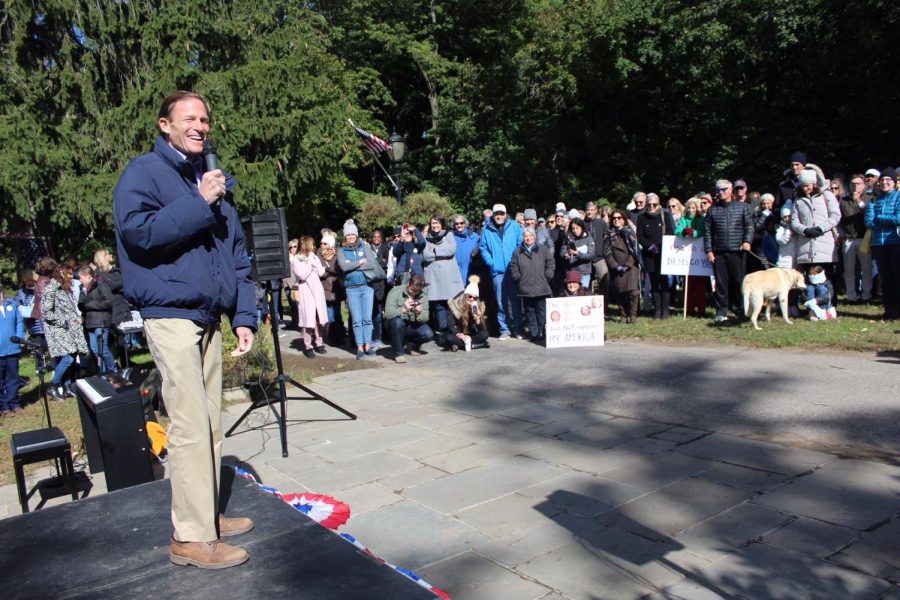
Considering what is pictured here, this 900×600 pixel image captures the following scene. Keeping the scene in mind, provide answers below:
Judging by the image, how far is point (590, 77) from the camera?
26.4 metres

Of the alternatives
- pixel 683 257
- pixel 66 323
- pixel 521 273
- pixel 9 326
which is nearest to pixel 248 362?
pixel 66 323

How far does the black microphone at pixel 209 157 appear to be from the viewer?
318 cm

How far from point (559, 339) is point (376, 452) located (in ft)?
15.8

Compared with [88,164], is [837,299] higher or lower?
lower

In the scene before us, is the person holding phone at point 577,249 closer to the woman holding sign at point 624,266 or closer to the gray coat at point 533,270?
the woman holding sign at point 624,266

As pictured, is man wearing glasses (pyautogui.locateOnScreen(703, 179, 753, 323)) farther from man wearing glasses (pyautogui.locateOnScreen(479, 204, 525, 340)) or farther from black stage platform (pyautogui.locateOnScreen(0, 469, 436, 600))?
black stage platform (pyautogui.locateOnScreen(0, 469, 436, 600))

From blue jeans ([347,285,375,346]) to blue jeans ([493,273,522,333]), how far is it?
6.71 ft

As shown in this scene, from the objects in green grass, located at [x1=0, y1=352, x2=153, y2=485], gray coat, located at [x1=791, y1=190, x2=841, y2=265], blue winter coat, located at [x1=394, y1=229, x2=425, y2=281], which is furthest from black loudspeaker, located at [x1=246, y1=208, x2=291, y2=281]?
gray coat, located at [x1=791, y1=190, x2=841, y2=265]

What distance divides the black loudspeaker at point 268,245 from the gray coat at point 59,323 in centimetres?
465

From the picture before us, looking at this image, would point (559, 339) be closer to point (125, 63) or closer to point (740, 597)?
point (740, 597)

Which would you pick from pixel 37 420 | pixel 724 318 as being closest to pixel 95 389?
pixel 37 420

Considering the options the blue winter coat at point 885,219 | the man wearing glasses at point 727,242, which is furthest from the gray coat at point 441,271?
the blue winter coat at point 885,219

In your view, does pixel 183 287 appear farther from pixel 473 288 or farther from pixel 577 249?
pixel 577 249

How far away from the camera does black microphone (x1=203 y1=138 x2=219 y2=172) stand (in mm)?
3184
